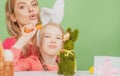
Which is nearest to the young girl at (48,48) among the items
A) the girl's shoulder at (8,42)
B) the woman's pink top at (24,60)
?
the woman's pink top at (24,60)

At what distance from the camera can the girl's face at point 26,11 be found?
1523 millimetres

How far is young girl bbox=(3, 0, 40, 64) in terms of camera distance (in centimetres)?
151

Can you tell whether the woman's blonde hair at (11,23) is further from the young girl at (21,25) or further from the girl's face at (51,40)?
the girl's face at (51,40)

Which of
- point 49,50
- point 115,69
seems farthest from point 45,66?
point 115,69

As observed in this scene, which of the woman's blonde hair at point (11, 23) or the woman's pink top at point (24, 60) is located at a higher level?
the woman's blonde hair at point (11, 23)

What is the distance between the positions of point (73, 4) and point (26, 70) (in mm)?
487

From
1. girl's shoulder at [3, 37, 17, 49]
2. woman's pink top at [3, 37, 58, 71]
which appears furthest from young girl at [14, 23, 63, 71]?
girl's shoulder at [3, 37, 17, 49]

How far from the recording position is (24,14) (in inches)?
60.4

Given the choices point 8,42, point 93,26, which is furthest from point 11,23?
point 93,26

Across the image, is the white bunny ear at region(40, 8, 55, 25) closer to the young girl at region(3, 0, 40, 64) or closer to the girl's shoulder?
the young girl at region(3, 0, 40, 64)

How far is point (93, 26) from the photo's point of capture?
1674 millimetres

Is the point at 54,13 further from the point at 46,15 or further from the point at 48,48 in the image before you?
the point at 48,48

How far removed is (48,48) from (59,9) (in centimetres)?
24

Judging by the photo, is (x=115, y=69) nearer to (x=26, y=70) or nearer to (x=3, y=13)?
(x=26, y=70)
